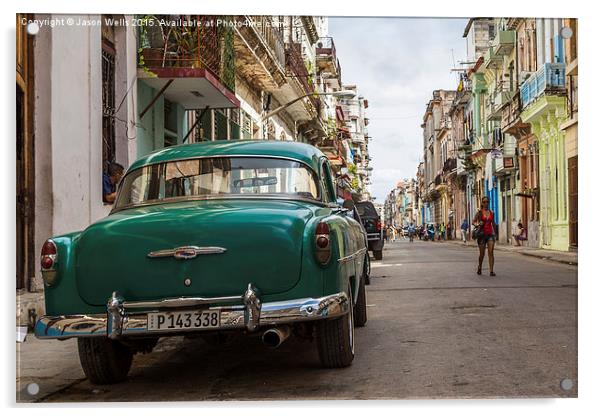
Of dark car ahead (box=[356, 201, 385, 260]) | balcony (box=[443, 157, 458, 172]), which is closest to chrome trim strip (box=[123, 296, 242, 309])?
dark car ahead (box=[356, 201, 385, 260])

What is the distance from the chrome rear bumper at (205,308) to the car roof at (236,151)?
140 cm

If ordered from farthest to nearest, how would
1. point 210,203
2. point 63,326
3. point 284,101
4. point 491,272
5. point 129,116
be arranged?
point 284,101, point 491,272, point 129,116, point 210,203, point 63,326

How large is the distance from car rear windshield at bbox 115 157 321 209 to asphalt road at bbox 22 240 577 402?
44.1 inches

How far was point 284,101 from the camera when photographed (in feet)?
76.1

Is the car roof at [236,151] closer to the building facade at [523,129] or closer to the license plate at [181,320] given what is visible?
the building facade at [523,129]

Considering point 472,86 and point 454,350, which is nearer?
point 454,350

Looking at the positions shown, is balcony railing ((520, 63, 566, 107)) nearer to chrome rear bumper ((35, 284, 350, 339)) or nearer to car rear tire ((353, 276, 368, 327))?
chrome rear bumper ((35, 284, 350, 339))

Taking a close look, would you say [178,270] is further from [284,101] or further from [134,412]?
[284,101]

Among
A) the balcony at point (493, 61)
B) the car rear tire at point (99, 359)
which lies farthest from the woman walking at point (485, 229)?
the balcony at point (493, 61)

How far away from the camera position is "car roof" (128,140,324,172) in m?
Answer: 5.68

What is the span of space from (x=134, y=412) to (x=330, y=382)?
1141 millimetres

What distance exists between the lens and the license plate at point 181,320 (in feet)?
14.8

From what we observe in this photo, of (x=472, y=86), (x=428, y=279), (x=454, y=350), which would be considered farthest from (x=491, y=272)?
(x=472, y=86)

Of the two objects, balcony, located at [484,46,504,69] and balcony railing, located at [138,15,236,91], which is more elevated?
balcony, located at [484,46,504,69]
